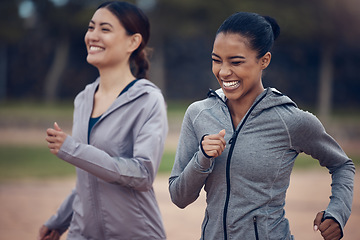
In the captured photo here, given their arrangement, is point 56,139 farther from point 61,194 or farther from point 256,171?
point 61,194

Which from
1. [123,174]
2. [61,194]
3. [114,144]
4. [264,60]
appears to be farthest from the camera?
[61,194]

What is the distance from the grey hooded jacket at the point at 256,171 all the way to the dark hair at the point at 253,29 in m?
0.18

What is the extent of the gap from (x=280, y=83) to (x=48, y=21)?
382 inches

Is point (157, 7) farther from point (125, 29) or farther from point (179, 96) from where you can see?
point (125, 29)

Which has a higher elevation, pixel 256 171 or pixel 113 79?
pixel 113 79

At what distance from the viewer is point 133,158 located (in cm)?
249

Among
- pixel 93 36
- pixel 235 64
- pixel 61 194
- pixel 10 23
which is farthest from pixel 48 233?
pixel 10 23

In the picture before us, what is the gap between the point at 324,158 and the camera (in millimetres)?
2094

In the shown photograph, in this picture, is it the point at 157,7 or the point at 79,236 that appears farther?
the point at 157,7

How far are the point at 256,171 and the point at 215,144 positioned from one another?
0.76 feet

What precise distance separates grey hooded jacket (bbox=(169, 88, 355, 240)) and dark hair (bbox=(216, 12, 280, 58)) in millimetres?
180

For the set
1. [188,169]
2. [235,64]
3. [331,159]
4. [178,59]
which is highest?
[178,59]

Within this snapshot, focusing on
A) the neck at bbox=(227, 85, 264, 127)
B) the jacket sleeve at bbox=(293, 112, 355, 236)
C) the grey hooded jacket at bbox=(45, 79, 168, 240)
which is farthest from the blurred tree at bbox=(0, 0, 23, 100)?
the jacket sleeve at bbox=(293, 112, 355, 236)

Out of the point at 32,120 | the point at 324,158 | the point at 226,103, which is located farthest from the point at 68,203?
the point at 32,120
